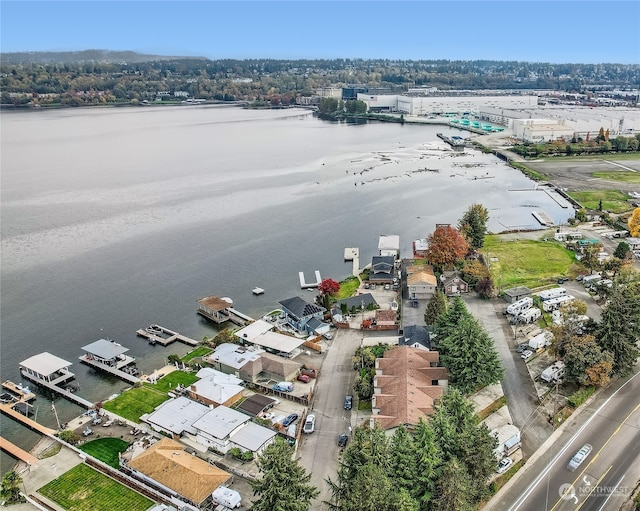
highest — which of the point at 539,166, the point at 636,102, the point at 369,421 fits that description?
the point at 636,102

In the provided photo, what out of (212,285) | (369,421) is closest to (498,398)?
(369,421)

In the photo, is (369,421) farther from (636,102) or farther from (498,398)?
(636,102)

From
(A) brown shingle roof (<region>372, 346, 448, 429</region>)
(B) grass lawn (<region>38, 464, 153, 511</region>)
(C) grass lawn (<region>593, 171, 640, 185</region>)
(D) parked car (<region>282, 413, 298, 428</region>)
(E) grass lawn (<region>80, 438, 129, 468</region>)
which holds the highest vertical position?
(C) grass lawn (<region>593, 171, 640, 185</region>)

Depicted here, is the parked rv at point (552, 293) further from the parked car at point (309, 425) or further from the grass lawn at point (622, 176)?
the grass lawn at point (622, 176)

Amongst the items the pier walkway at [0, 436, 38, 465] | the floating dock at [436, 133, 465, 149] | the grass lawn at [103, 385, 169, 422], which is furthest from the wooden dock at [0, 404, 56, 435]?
the floating dock at [436, 133, 465, 149]

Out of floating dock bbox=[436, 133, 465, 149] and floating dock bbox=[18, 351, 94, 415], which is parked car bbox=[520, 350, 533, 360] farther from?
floating dock bbox=[436, 133, 465, 149]
